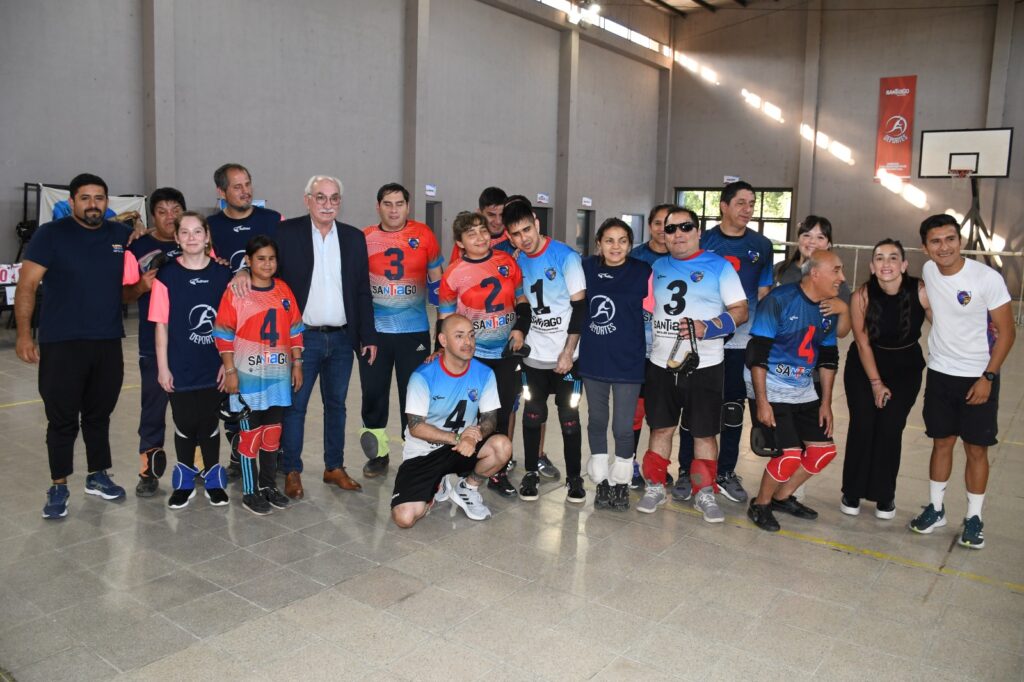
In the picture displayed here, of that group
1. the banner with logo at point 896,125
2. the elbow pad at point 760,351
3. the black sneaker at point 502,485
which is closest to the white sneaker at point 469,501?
the black sneaker at point 502,485

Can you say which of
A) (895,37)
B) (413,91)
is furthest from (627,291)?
(895,37)

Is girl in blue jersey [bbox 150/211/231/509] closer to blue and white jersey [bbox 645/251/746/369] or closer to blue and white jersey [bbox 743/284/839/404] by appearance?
blue and white jersey [bbox 645/251/746/369]

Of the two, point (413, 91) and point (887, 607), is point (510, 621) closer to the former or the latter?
point (887, 607)

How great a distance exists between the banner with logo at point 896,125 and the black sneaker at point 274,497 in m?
21.1

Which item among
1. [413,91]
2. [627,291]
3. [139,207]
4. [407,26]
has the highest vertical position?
[407,26]

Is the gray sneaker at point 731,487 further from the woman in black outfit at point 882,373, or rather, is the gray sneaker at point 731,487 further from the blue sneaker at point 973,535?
the blue sneaker at point 973,535

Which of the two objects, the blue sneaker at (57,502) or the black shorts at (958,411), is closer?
the black shorts at (958,411)

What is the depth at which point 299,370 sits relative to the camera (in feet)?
15.3

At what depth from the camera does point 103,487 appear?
470 centimetres

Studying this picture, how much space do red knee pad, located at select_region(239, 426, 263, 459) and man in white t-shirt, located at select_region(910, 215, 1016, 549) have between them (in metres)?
3.75

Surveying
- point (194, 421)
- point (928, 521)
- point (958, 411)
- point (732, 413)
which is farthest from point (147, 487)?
point (958, 411)

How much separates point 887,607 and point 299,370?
3273 mm

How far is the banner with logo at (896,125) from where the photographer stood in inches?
830

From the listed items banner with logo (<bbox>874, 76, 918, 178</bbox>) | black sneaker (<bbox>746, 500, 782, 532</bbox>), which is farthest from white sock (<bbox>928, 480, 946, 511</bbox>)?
banner with logo (<bbox>874, 76, 918, 178</bbox>)
